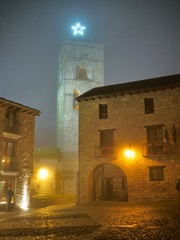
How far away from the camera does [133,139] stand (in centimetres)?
2112

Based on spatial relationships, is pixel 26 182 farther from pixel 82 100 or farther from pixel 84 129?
pixel 82 100

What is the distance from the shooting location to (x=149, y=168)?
20.2 metres

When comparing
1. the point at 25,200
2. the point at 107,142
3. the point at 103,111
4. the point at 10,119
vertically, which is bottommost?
the point at 25,200

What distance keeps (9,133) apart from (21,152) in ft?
7.09

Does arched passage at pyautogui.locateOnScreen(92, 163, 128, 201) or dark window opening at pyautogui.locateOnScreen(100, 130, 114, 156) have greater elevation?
dark window opening at pyautogui.locateOnScreen(100, 130, 114, 156)

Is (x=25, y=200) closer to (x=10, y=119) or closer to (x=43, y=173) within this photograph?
(x=10, y=119)

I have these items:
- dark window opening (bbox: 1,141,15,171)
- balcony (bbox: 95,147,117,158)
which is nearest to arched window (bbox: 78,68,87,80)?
balcony (bbox: 95,147,117,158)

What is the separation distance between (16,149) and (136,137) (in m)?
10.1

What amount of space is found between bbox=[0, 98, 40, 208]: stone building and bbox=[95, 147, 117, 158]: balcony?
595 centimetres

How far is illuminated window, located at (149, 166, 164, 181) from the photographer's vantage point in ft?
65.1

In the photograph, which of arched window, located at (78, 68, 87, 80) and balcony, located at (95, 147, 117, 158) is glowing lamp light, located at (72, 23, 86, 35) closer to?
arched window, located at (78, 68, 87, 80)

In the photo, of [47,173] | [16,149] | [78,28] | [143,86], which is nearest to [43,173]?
[47,173]

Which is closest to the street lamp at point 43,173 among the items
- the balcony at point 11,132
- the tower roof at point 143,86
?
the tower roof at point 143,86

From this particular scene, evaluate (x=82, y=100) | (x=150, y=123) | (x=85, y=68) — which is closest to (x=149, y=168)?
(x=150, y=123)
